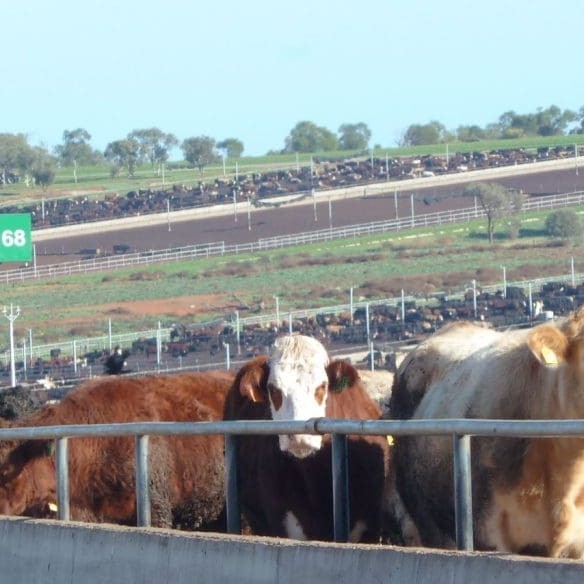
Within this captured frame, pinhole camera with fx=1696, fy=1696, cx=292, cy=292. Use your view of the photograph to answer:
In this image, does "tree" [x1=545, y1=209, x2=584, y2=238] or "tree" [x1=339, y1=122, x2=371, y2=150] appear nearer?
"tree" [x1=545, y1=209, x2=584, y2=238]

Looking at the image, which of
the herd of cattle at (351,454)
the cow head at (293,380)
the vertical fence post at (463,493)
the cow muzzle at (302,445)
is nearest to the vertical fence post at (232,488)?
the herd of cattle at (351,454)

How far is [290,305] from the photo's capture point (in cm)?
7269

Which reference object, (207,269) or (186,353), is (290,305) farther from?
(186,353)

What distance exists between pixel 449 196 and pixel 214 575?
99.7m

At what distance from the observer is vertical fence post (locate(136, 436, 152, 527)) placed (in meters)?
8.95

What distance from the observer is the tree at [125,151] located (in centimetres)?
15088

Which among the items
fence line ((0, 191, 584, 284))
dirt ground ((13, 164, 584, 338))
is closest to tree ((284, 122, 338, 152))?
dirt ground ((13, 164, 584, 338))

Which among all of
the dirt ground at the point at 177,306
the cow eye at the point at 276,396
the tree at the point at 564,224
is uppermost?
the cow eye at the point at 276,396

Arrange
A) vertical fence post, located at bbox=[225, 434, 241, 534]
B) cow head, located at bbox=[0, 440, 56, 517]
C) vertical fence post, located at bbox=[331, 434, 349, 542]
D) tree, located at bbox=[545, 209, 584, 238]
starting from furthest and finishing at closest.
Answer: tree, located at bbox=[545, 209, 584, 238] → cow head, located at bbox=[0, 440, 56, 517] → vertical fence post, located at bbox=[225, 434, 241, 534] → vertical fence post, located at bbox=[331, 434, 349, 542]

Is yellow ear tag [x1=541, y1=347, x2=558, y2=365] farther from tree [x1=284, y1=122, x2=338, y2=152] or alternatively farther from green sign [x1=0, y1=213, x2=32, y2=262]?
tree [x1=284, y1=122, x2=338, y2=152]

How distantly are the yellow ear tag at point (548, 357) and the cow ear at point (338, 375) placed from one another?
8.63 feet

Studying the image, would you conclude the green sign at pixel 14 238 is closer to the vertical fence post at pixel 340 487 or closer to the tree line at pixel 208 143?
the vertical fence post at pixel 340 487

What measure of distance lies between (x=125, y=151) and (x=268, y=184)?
111 ft

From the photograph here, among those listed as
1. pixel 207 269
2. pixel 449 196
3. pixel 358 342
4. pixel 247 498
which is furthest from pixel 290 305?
pixel 247 498
